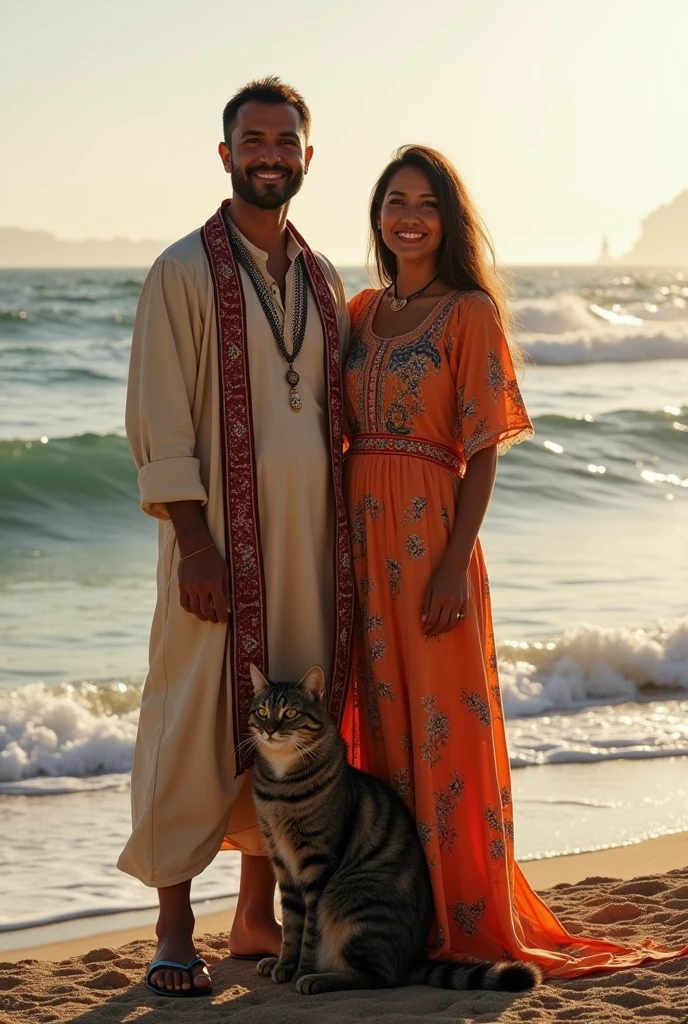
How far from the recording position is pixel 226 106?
3.81 metres

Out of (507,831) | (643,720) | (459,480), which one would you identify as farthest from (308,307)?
(643,720)

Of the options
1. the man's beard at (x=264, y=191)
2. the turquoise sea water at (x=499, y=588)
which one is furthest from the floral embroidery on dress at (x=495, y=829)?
the man's beard at (x=264, y=191)

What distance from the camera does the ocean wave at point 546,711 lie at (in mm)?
6223

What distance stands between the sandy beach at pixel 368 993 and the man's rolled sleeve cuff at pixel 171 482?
1218 mm

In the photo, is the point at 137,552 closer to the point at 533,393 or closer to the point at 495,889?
the point at 495,889

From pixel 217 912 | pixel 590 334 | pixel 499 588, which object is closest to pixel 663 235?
pixel 590 334

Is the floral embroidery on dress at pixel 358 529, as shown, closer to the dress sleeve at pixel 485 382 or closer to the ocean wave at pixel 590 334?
the dress sleeve at pixel 485 382

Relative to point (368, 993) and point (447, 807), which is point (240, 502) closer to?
point (447, 807)

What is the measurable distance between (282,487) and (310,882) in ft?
3.25

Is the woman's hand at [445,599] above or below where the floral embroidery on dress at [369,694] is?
above

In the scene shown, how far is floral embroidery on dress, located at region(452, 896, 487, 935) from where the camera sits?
3.68m

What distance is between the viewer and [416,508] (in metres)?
3.69

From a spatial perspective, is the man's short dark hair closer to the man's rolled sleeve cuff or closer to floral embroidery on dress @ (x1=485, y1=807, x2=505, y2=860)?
the man's rolled sleeve cuff

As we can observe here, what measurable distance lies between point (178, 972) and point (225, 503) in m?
1.20
